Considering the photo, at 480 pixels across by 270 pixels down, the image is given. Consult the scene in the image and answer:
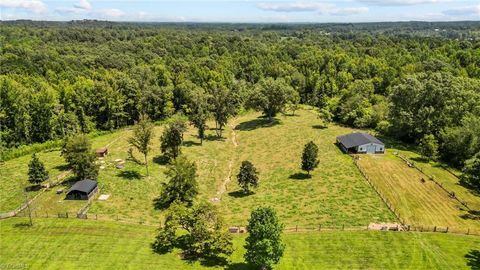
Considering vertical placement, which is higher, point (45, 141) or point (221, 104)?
point (221, 104)

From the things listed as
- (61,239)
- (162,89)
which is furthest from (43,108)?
(61,239)

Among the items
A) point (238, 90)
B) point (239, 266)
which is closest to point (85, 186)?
point (239, 266)

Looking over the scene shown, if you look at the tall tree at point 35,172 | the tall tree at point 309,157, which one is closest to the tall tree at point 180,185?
the tall tree at point 35,172

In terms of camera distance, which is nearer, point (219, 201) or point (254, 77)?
point (219, 201)

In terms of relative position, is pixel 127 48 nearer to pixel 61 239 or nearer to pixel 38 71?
pixel 38 71

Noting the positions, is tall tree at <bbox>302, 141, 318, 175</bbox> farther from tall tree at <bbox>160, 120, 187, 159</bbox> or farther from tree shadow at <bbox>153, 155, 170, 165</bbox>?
tree shadow at <bbox>153, 155, 170, 165</bbox>

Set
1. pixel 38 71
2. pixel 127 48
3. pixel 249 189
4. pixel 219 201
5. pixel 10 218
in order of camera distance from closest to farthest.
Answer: pixel 10 218 < pixel 219 201 < pixel 249 189 < pixel 38 71 < pixel 127 48

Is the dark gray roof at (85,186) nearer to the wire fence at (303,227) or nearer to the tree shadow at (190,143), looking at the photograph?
the wire fence at (303,227)

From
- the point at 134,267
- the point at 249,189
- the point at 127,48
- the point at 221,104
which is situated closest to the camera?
the point at 134,267

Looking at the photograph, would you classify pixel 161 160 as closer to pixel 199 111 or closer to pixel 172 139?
pixel 172 139
